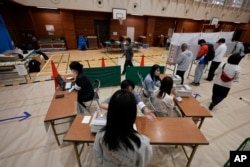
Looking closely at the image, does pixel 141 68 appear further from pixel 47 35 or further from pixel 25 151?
pixel 47 35

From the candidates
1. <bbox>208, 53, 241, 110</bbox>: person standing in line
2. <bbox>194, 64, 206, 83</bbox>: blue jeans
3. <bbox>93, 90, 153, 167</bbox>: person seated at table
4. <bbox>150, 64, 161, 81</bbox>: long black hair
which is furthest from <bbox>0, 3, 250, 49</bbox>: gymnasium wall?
<bbox>93, 90, 153, 167</bbox>: person seated at table

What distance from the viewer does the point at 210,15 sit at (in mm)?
12367

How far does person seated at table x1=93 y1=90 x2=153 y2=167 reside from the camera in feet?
2.38

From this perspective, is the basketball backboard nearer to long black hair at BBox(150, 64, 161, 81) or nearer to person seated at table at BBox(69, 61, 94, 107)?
long black hair at BBox(150, 64, 161, 81)

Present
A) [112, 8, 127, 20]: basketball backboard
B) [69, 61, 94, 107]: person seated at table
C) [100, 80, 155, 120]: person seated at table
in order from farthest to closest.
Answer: [112, 8, 127, 20]: basketball backboard
[69, 61, 94, 107]: person seated at table
[100, 80, 155, 120]: person seated at table

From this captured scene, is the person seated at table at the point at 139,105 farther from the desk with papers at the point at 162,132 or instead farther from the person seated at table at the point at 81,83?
the person seated at table at the point at 81,83

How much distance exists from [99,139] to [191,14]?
47.3ft

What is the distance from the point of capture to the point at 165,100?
190 centimetres

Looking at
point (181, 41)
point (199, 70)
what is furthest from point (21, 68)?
point (181, 41)

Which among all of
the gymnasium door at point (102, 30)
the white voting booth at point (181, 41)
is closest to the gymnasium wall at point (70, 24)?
the gymnasium door at point (102, 30)

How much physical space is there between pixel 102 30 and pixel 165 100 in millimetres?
10441

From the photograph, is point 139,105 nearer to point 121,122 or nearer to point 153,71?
point 121,122

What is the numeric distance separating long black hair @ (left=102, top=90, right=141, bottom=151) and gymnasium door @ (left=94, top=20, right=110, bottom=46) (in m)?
10.6

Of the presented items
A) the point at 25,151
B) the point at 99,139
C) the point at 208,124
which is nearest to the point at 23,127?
the point at 25,151
